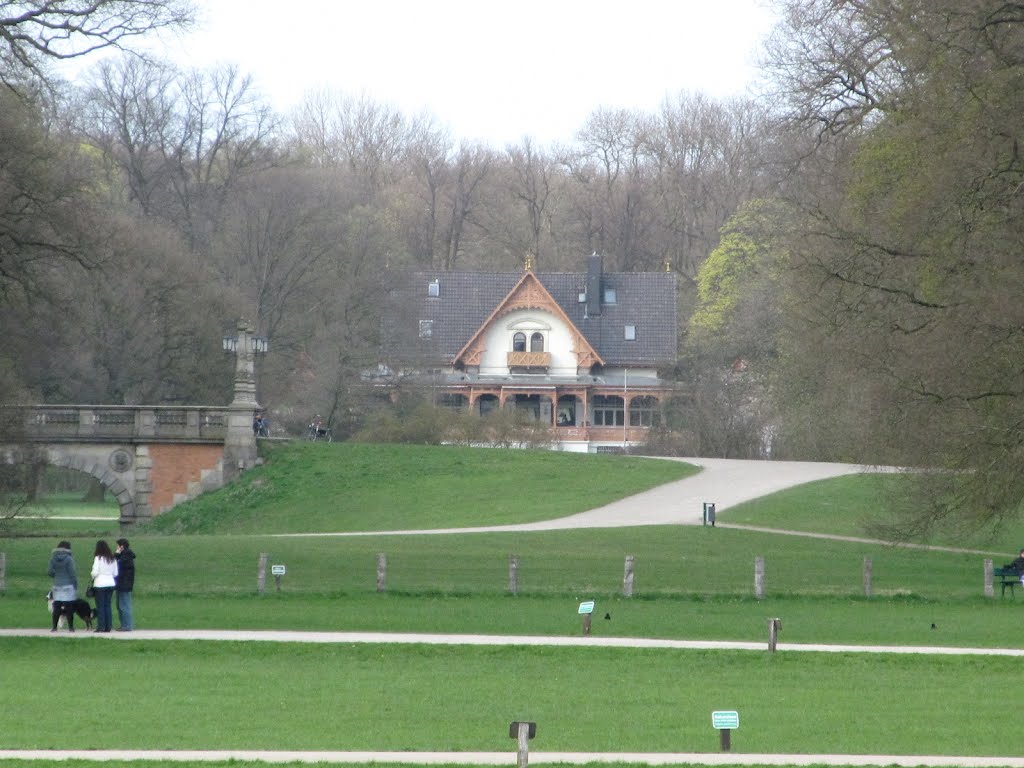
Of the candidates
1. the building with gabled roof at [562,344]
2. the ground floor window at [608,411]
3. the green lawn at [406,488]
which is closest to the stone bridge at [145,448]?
the green lawn at [406,488]

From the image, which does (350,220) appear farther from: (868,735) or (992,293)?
(868,735)

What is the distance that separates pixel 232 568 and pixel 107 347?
30.2 m

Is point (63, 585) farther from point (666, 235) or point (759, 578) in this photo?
point (666, 235)

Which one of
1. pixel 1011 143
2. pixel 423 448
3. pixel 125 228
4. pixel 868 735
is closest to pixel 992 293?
pixel 1011 143

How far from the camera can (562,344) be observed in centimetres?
9069

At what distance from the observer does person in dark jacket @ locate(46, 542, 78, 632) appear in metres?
23.2

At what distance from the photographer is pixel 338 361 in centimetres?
6906

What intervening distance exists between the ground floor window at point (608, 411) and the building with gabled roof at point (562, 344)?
0.18 feet

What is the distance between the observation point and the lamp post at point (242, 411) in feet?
168

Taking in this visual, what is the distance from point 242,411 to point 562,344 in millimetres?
40826

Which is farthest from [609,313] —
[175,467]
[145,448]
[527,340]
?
[145,448]

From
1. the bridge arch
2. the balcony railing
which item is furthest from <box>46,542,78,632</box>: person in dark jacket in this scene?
the balcony railing

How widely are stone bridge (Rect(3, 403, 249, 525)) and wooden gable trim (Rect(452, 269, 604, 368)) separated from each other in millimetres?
37051

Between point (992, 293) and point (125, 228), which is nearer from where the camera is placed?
point (992, 293)
